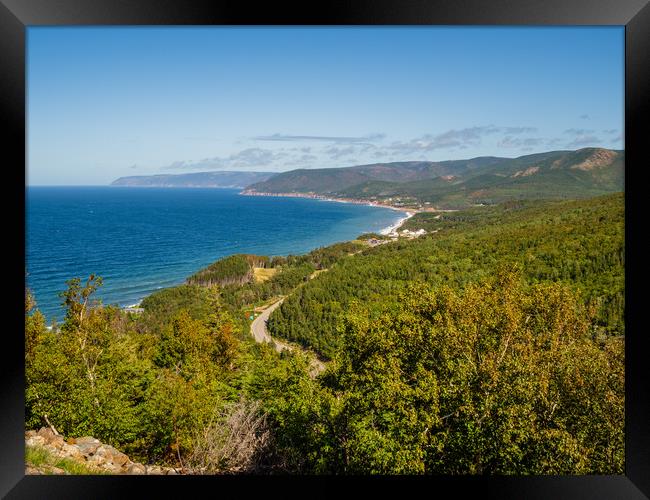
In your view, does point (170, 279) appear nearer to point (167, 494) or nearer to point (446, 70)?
point (446, 70)

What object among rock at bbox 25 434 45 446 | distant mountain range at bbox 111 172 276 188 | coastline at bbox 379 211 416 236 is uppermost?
distant mountain range at bbox 111 172 276 188

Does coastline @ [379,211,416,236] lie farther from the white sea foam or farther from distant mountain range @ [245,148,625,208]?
distant mountain range @ [245,148,625,208]

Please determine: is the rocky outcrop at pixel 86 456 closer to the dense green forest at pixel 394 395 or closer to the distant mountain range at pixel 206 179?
the dense green forest at pixel 394 395

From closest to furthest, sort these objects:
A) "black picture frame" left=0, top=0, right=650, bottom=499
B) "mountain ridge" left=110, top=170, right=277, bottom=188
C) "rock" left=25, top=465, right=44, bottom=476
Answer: "black picture frame" left=0, top=0, right=650, bottom=499, "rock" left=25, top=465, right=44, bottom=476, "mountain ridge" left=110, top=170, right=277, bottom=188

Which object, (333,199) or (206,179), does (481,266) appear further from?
(206,179)

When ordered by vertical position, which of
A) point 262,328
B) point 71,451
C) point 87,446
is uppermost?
point 71,451

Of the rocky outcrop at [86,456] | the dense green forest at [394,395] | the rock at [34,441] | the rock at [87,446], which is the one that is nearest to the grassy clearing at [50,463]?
the rocky outcrop at [86,456]

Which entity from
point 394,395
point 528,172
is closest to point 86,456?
point 394,395

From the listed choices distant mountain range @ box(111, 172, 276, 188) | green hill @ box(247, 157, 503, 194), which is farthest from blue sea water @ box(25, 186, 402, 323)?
distant mountain range @ box(111, 172, 276, 188)
